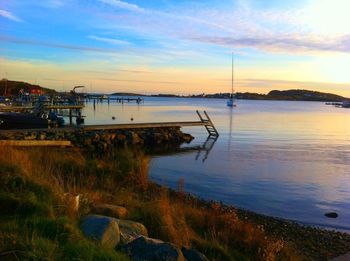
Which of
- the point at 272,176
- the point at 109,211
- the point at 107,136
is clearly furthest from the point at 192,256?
the point at 107,136

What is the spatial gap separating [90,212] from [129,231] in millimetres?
1043

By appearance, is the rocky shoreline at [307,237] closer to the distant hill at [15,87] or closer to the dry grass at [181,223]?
the dry grass at [181,223]

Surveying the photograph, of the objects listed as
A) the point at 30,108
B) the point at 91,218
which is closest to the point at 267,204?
the point at 91,218

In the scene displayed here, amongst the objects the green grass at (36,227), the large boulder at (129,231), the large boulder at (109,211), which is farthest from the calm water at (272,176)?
the green grass at (36,227)

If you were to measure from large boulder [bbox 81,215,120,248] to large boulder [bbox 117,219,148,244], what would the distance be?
23cm

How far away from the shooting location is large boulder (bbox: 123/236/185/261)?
20.0ft

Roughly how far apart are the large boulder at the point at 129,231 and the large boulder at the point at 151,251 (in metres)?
0.44

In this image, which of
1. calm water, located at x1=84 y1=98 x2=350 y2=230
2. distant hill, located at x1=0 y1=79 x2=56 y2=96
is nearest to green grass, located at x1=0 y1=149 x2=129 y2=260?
calm water, located at x1=84 y1=98 x2=350 y2=230

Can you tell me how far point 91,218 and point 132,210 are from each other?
252 cm

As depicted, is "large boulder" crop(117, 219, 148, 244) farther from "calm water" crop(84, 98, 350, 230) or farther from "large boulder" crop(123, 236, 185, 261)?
"calm water" crop(84, 98, 350, 230)

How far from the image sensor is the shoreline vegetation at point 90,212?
5.46 meters

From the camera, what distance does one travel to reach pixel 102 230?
6512mm

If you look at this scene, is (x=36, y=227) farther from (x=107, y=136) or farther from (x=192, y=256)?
(x=107, y=136)

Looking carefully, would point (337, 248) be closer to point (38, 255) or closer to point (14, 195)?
point (14, 195)
